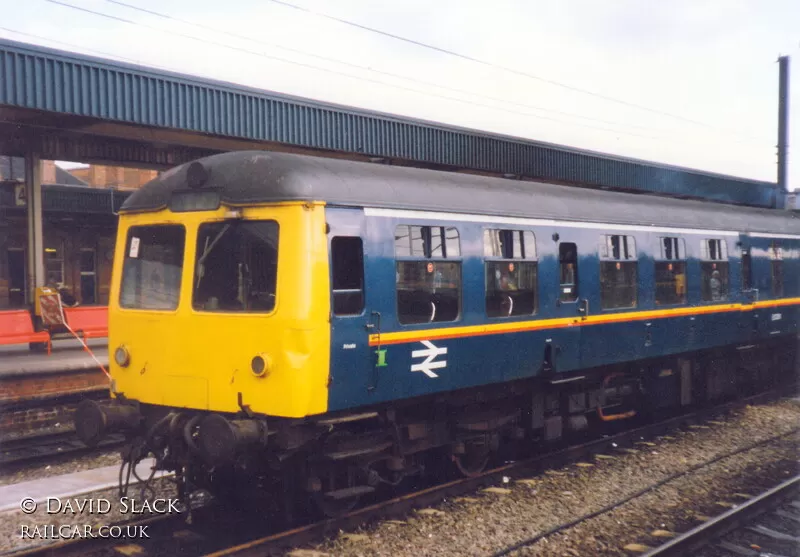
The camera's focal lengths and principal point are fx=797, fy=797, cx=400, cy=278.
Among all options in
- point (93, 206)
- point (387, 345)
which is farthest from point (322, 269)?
point (93, 206)

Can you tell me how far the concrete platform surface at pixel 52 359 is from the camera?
1302cm

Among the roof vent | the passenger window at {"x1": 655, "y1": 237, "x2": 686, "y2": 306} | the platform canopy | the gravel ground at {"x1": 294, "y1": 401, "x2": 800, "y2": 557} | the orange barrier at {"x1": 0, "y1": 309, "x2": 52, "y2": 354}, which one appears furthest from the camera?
the orange barrier at {"x1": 0, "y1": 309, "x2": 52, "y2": 354}

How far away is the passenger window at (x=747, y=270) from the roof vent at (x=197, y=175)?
978 centimetres

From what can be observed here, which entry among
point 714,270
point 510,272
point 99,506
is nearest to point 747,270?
point 714,270

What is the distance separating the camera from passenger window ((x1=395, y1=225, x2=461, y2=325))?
730 centimetres

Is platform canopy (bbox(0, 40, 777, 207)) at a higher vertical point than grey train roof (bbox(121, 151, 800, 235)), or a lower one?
higher

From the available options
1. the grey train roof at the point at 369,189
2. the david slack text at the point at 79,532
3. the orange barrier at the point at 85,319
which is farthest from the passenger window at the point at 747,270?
the orange barrier at the point at 85,319

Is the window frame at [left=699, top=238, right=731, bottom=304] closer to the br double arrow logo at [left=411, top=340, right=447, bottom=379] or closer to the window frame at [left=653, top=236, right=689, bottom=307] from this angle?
the window frame at [left=653, top=236, right=689, bottom=307]

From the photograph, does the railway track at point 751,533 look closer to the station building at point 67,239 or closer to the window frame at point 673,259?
the window frame at point 673,259

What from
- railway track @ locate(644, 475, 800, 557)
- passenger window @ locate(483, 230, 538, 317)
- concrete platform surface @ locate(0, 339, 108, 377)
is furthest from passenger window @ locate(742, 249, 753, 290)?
concrete platform surface @ locate(0, 339, 108, 377)

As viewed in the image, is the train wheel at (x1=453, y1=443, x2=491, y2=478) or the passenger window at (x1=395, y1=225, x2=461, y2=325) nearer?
the passenger window at (x1=395, y1=225, x2=461, y2=325)

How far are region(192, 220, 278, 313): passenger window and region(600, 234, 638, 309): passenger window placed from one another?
4974 mm

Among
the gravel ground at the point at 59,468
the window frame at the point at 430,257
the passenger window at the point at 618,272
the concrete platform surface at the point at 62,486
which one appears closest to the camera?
the window frame at the point at 430,257

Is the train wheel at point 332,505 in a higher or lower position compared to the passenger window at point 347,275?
lower
